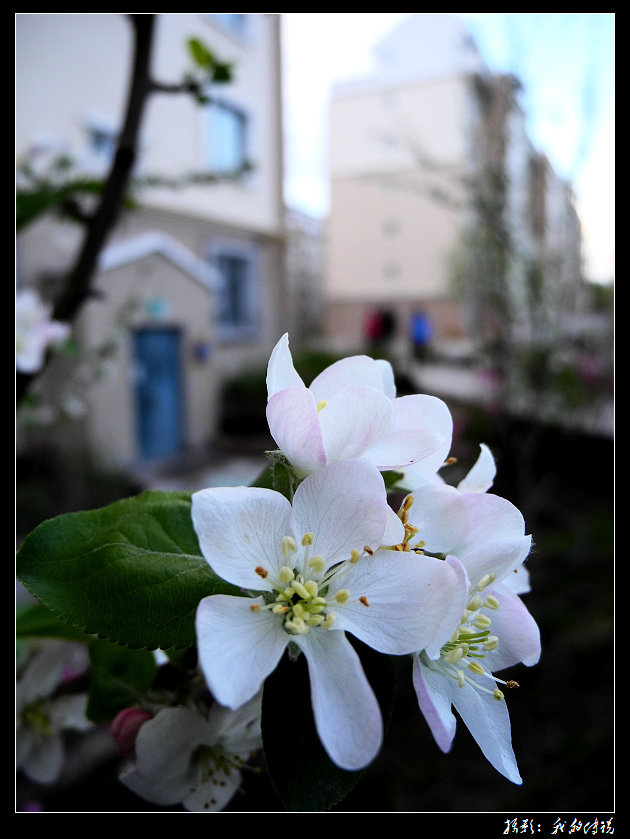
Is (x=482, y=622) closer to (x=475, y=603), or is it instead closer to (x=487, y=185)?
(x=475, y=603)

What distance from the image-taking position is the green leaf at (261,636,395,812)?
1.15 feet

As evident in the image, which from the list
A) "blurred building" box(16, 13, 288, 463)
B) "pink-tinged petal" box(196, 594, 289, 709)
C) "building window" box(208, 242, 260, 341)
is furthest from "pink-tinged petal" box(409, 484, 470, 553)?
"building window" box(208, 242, 260, 341)

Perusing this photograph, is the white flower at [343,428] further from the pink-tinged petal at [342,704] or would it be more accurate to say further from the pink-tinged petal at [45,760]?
the pink-tinged petal at [45,760]

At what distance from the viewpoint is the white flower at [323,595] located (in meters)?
0.31

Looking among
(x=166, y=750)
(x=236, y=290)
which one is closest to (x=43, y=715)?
(x=166, y=750)

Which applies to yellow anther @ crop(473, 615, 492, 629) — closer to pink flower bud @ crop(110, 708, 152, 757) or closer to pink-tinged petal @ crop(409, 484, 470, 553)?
pink-tinged petal @ crop(409, 484, 470, 553)

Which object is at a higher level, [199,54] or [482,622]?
[199,54]

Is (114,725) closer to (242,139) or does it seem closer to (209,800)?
(209,800)

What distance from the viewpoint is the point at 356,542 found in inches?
13.8

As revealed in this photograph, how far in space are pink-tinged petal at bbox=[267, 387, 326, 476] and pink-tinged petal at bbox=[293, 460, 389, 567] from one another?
18mm

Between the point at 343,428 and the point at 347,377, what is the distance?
6 centimetres

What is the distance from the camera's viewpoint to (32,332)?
1.06 meters
